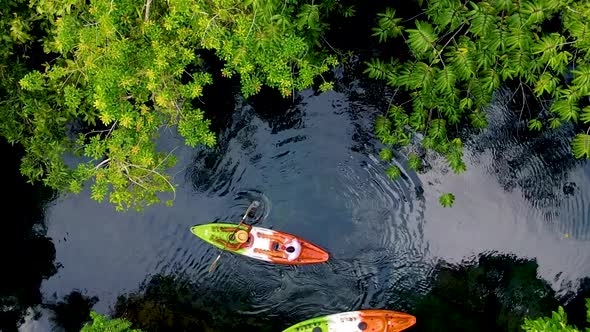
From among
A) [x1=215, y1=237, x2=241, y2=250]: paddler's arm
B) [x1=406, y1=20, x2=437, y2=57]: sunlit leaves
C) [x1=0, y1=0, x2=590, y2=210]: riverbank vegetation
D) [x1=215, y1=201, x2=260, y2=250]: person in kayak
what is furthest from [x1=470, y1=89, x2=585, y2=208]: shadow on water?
[x1=215, y1=237, x2=241, y2=250]: paddler's arm

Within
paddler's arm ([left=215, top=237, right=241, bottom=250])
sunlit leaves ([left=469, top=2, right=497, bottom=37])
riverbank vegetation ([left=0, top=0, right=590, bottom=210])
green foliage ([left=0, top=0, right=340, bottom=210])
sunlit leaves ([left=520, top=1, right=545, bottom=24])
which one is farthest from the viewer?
paddler's arm ([left=215, top=237, right=241, bottom=250])

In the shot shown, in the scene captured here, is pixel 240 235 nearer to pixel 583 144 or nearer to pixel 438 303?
pixel 438 303

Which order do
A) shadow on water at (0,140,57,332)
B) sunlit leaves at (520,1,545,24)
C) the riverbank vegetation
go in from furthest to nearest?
shadow on water at (0,140,57,332)
the riverbank vegetation
sunlit leaves at (520,1,545,24)

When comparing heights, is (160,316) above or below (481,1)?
below

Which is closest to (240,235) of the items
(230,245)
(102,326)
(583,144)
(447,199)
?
(230,245)

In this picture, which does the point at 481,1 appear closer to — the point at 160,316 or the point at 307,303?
the point at 307,303

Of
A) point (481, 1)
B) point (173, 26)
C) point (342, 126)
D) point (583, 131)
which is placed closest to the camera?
point (481, 1)

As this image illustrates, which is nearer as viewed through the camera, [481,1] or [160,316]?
[481,1]

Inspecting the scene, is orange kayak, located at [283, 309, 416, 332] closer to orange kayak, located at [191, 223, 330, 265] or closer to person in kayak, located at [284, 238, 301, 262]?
orange kayak, located at [191, 223, 330, 265]

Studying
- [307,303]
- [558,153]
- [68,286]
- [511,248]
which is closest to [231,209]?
[307,303]
